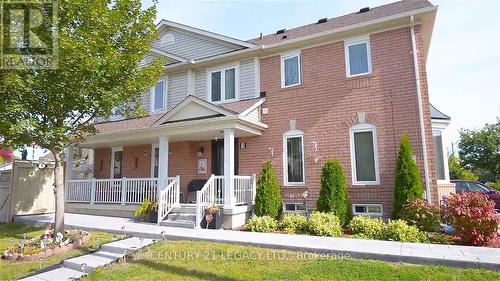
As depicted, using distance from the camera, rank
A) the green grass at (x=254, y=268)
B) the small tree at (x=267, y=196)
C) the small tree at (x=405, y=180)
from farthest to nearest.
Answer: the small tree at (x=267, y=196) → the small tree at (x=405, y=180) → the green grass at (x=254, y=268)

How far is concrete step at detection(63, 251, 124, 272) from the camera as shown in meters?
6.19

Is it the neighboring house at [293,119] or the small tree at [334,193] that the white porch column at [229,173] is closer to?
the neighboring house at [293,119]

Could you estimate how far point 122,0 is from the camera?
320 inches

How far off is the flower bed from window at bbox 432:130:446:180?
1082 centimetres

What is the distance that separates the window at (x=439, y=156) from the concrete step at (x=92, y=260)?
982cm

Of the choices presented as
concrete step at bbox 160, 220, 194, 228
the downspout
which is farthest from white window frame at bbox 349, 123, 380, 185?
concrete step at bbox 160, 220, 194, 228

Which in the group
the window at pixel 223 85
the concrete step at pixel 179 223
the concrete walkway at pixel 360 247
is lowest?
the concrete walkway at pixel 360 247

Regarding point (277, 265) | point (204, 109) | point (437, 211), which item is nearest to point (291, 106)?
point (204, 109)

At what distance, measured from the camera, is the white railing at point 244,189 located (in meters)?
10.3

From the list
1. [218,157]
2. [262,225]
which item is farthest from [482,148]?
[262,225]

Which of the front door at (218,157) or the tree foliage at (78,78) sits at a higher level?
the tree foliage at (78,78)

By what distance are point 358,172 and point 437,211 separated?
2.57 m

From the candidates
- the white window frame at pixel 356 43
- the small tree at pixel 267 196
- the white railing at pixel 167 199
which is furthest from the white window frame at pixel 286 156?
the white railing at pixel 167 199

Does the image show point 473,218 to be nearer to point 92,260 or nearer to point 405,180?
point 405,180
